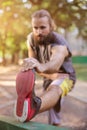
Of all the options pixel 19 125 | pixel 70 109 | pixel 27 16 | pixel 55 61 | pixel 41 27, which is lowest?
pixel 70 109

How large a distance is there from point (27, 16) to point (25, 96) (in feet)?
24.7

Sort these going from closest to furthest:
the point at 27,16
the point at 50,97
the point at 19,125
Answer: the point at 19,125
the point at 50,97
the point at 27,16

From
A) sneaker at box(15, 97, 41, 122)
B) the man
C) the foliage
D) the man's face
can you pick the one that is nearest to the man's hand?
the man

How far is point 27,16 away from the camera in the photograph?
27.5 feet

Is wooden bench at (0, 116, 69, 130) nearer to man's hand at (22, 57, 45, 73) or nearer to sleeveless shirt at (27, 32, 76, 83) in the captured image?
man's hand at (22, 57, 45, 73)

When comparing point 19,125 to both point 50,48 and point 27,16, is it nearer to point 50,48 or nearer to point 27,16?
point 50,48

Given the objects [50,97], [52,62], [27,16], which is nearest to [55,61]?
[52,62]

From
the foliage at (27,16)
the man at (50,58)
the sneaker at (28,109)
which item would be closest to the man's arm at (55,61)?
the man at (50,58)

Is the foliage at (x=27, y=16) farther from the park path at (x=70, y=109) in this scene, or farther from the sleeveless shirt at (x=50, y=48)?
the sleeveless shirt at (x=50, y=48)

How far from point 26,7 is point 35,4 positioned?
1.22 feet

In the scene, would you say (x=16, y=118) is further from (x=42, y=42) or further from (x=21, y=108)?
(x=42, y=42)

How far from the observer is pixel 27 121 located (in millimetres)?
1034

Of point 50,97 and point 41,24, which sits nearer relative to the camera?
point 50,97

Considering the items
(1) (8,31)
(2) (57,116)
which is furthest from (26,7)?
(2) (57,116)
